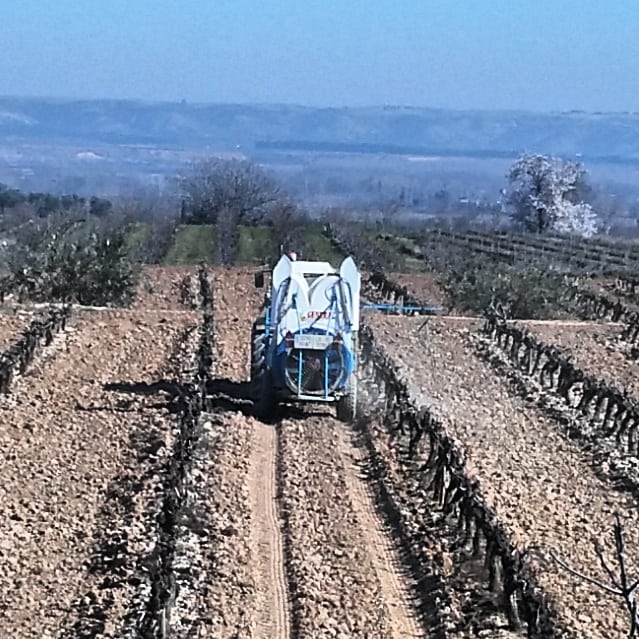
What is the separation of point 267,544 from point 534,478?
4.03 metres

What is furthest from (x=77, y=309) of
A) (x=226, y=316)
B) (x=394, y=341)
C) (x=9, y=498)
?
(x=9, y=498)

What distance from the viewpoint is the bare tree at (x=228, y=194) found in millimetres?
71875

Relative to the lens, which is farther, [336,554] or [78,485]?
[78,485]

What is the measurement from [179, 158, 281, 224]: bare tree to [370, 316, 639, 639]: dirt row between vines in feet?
151

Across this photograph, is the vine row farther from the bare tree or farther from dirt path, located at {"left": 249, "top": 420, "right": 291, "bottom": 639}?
the bare tree

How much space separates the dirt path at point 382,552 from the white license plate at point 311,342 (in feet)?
4.34

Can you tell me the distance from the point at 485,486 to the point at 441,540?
202 cm

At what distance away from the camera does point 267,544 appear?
43.4 ft

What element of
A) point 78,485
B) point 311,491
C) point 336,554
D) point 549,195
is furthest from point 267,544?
Result: point 549,195

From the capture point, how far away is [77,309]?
29859mm

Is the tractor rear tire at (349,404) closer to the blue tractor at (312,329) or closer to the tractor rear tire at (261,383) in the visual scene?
the blue tractor at (312,329)

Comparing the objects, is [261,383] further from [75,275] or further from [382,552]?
[75,275]

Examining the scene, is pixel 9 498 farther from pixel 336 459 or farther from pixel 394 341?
pixel 394 341

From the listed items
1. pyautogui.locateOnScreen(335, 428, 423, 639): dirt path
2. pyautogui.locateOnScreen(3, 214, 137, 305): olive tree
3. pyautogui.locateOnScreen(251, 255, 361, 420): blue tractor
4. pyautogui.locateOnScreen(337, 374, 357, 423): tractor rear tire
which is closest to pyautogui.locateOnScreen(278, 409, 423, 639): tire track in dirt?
pyautogui.locateOnScreen(335, 428, 423, 639): dirt path
